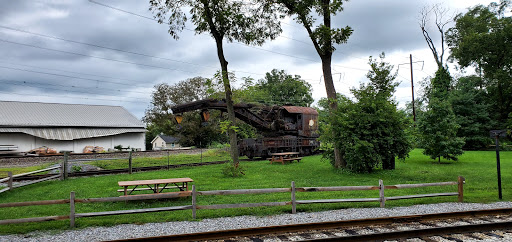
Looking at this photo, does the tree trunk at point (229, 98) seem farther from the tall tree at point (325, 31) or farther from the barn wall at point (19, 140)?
the barn wall at point (19, 140)

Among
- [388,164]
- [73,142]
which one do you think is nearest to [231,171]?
[388,164]

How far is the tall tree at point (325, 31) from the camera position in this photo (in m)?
15.9

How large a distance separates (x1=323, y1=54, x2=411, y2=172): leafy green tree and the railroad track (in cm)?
713

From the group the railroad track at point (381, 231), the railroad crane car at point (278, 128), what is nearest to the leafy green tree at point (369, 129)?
the railroad track at point (381, 231)

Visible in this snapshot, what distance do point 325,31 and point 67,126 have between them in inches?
1059

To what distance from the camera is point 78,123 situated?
33094 millimetres

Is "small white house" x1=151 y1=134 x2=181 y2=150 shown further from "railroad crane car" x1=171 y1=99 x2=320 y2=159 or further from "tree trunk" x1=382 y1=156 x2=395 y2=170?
"tree trunk" x1=382 y1=156 x2=395 y2=170

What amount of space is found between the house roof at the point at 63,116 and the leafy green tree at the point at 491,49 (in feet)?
116

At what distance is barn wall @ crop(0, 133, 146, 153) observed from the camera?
2912cm

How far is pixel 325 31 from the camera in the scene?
1562 centimetres

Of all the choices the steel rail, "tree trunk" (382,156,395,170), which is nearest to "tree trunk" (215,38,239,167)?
"tree trunk" (382,156,395,170)

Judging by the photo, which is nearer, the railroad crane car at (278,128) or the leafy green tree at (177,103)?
the railroad crane car at (278,128)

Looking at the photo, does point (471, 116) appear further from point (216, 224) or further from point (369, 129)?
point (216, 224)

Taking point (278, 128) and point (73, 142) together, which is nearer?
point (278, 128)
